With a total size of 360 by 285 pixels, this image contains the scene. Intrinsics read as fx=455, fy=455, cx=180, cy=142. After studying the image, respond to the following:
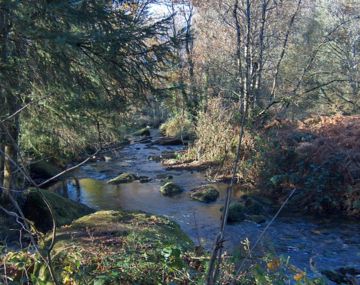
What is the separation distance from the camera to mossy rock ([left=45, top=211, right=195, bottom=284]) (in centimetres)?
369

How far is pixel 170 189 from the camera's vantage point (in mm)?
12312

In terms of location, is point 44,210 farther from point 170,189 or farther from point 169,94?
point 170,189

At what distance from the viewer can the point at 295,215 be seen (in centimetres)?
1048

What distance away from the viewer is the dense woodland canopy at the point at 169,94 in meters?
6.61

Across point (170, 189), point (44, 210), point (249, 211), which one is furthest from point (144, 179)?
point (44, 210)

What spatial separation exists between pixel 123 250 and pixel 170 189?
26.8ft

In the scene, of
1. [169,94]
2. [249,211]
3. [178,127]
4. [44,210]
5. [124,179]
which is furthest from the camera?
[178,127]

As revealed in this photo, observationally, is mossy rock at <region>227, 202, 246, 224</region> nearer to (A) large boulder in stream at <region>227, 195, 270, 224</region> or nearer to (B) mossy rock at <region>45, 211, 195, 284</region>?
(A) large boulder in stream at <region>227, 195, 270, 224</region>

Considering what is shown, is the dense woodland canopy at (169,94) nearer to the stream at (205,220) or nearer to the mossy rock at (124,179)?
the stream at (205,220)

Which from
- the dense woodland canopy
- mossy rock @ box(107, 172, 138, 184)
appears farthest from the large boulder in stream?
mossy rock @ box(107, 172, 138, 184)

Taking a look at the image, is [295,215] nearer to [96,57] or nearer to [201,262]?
[96,57]

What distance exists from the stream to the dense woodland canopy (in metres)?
1.01

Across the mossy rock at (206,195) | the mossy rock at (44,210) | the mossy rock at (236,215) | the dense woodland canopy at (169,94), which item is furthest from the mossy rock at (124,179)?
the mossy rock at (44,210)

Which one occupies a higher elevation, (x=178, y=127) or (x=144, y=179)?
(x=178, y=127)
